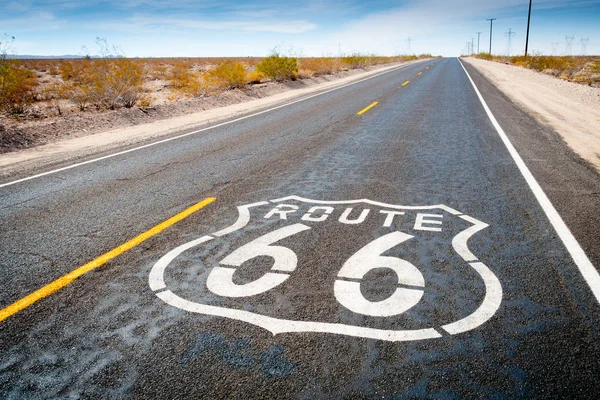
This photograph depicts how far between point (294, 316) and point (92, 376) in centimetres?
120

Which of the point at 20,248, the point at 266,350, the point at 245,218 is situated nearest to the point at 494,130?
the point at 245,218

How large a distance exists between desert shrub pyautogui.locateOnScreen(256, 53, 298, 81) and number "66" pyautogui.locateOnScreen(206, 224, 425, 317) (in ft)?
69.2

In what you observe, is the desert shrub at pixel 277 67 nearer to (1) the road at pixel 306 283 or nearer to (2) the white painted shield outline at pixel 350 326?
(1) the road at pixel 306 283

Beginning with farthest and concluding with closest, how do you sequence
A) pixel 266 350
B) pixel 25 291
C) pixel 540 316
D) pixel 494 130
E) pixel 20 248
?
1. pixel 494 130
2. pixel 20 248
3. pixel 25 291
4. pixel 540 316
5. pixel 266 350

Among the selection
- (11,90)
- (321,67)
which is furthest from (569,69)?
(11,90)

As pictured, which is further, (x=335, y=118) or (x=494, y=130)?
(x=335, y=118)

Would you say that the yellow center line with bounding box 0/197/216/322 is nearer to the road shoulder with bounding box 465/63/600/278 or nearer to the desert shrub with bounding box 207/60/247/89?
the road shoulder with bounding box 465/63/600/278

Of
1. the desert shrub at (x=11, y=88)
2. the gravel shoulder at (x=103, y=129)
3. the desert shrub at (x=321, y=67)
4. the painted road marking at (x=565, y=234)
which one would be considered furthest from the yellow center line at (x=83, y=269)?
the desert shrub at (x=321, y=67)

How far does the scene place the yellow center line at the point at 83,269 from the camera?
9.10ft

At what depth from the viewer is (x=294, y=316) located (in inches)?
102

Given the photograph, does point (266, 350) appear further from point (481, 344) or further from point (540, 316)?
point (540, 316)

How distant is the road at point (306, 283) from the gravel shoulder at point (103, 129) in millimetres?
1976

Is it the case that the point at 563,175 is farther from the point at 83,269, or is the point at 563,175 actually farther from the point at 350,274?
the point at 83,269

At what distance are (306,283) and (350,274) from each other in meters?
0.37
